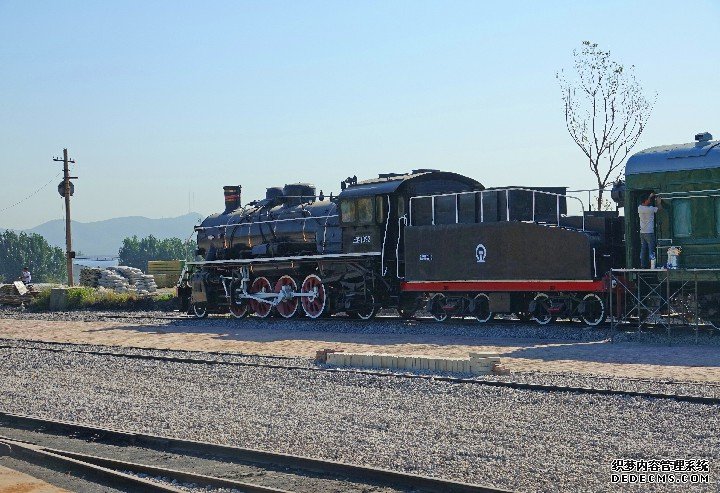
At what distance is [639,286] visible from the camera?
16797 mm

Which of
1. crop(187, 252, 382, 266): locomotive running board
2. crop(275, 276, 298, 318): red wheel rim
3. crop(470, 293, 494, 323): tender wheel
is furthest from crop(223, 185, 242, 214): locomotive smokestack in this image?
crop(470, 293, 494, 323): tender wheel

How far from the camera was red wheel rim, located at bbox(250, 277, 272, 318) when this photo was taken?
81.1ft

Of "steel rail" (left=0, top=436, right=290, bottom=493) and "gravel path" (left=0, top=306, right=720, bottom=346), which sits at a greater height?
"gravel path" (left=0, top=306, right=720, bottom=346)

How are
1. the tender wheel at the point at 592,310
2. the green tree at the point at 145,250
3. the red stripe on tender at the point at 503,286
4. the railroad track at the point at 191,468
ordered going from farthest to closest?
the green tree at the point at 145,250 → the tender wheel at the point at 592,310 → the red stripe on tender at the point at 503,286 → the railroad track at the point at 191,468

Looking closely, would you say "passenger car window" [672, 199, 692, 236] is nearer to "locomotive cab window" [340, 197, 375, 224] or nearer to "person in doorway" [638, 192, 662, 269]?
"person in doorway" [638, 192, 662, 269]

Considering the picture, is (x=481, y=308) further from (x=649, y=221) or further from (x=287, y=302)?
(x=287, y=302)

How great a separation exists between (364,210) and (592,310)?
19.8 ft

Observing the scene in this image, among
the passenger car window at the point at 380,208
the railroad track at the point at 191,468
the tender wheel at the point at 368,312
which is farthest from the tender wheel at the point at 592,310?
the railroad track at the point at 191,468

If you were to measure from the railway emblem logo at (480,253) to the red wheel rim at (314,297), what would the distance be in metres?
4.88

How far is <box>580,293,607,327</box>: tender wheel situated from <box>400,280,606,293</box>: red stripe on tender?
339 mm

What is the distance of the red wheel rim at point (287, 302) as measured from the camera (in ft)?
78.1

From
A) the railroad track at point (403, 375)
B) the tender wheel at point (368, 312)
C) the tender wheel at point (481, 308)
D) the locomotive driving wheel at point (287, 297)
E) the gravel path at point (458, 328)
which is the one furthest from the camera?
the locomotive driving wheel at point (287, 297)

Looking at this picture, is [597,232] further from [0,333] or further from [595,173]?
[595,173]

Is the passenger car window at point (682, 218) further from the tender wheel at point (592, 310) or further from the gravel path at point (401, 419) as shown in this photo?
the gravel path at point (401, 419)
